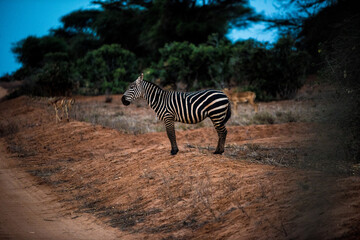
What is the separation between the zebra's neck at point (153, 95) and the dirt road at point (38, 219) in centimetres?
302

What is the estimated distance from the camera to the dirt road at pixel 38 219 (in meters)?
5.00

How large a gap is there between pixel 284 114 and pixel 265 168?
350 inches

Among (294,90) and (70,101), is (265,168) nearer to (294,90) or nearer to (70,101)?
(70,101)

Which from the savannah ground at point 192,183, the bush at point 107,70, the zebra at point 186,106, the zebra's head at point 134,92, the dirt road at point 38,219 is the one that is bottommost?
the dirt road at point 38,219

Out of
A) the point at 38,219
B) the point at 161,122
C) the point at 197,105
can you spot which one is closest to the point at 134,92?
the point at 197,105

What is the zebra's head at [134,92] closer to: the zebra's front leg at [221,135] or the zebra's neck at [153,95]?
the zebra's neck at [153,95]

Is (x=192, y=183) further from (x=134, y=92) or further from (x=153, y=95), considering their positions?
(x=134, y=92)

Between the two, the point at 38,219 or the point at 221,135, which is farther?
the point at 221,135

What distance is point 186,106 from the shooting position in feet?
26.3

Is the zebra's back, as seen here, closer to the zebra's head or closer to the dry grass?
the zebra's head

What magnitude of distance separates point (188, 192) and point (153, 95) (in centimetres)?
312

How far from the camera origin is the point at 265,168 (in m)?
6.43

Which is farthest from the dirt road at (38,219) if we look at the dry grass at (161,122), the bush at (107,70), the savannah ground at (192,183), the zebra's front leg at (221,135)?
the bush at (107,70)

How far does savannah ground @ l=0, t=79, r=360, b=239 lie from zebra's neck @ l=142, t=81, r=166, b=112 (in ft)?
4.04
